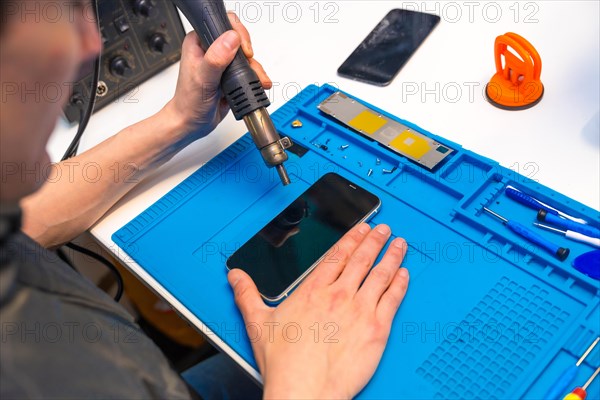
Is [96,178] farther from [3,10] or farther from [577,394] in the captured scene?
[577,394]

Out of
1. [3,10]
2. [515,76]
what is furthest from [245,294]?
[515,76]

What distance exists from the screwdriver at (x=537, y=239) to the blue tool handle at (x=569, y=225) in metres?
0.03

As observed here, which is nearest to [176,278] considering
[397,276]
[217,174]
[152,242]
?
[152,242]

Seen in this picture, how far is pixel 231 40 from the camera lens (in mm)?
718

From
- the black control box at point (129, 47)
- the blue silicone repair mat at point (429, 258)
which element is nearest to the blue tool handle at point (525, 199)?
the blue silicone repair mat at point (429, 258)

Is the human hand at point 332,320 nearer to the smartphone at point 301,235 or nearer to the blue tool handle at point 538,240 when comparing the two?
the smartphone at point 301,235

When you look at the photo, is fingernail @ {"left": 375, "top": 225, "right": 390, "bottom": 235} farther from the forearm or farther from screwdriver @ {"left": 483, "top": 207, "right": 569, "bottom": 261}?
the forearm

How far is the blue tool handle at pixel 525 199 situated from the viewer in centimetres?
71

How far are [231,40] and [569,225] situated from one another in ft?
1.60

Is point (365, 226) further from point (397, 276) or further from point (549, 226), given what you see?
point (549, 226)

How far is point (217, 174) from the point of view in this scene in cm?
82

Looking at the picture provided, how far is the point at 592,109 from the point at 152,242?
26.0 inches

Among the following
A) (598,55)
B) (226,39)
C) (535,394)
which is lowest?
Answer: (535,394)

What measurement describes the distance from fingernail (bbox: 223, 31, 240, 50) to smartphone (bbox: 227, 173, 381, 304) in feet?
0.71
